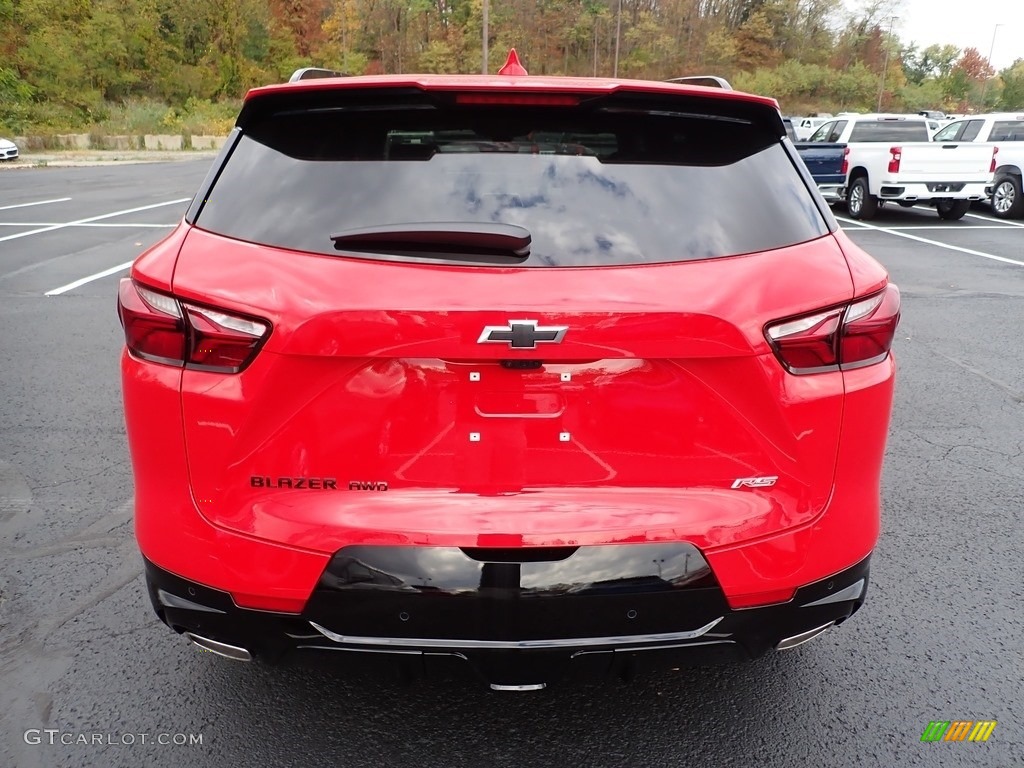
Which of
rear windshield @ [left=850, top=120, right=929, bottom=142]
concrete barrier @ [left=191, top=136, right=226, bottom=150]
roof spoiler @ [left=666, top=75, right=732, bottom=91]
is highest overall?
roof spoiler @ [left=666, top=75, right=732, bottom=91]

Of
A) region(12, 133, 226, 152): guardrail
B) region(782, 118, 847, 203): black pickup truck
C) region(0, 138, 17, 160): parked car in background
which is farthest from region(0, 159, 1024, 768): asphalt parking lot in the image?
region(12, 133, 226, 152): guardrail

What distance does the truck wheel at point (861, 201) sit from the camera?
1591 cm

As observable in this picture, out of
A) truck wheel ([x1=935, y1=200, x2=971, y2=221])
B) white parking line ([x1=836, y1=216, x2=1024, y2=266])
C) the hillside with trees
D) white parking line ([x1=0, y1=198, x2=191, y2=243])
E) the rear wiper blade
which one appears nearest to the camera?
the rear wiper blade

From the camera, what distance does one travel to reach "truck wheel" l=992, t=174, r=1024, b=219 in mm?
16547

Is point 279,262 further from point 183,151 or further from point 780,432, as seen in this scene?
point 183,151

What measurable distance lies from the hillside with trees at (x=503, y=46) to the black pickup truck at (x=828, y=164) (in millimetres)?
55273

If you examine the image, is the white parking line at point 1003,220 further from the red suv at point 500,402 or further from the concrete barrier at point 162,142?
the concrete barrier at point 162,142

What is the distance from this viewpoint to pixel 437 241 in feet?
6.04

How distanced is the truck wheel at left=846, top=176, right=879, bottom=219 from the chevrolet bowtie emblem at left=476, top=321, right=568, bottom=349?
16118 mm

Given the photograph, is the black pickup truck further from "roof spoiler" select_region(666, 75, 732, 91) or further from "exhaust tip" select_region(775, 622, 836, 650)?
"exhaust tip" select_region(775, 622, 836, 650)

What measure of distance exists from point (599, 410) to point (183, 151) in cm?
4662

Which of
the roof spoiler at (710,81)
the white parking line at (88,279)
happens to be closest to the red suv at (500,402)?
the roof spoiler at (710,81)

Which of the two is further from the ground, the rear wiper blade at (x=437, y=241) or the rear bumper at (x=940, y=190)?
the rear wiper blade at (x=437, y=241)

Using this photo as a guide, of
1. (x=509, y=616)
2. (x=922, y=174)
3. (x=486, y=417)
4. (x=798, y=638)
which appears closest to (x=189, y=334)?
(x=486, y=417)
